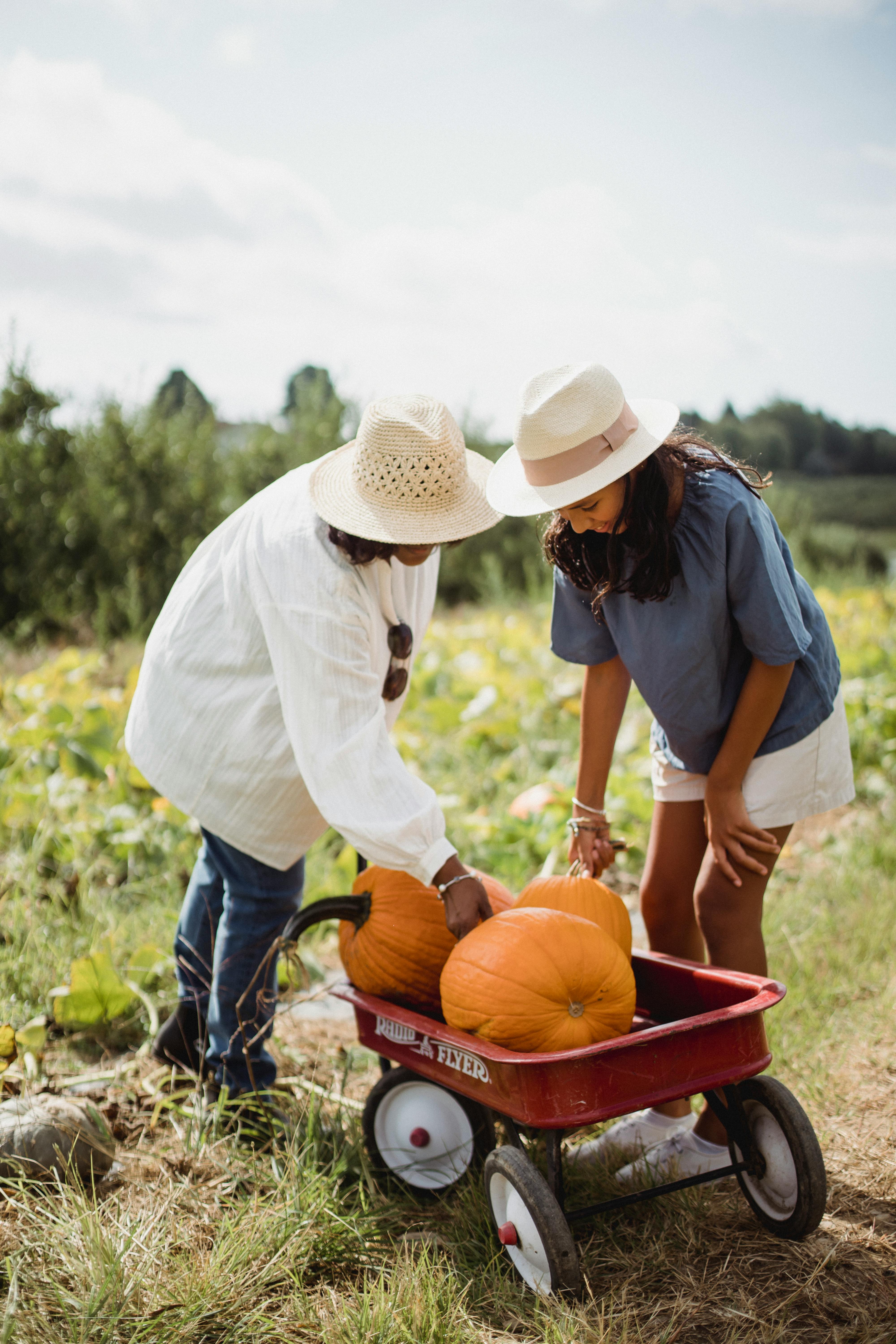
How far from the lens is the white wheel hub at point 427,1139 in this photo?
2230 millimetres

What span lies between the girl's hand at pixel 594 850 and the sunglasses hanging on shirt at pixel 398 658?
57 centimetres

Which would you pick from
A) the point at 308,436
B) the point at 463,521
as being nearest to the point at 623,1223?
the point at 463,521

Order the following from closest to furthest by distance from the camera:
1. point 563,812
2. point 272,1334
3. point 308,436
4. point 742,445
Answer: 1. point 272,1334
2. point 563,812
3. point 308,436
4. point 742,445

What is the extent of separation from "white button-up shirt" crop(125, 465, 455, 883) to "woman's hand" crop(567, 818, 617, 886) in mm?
558

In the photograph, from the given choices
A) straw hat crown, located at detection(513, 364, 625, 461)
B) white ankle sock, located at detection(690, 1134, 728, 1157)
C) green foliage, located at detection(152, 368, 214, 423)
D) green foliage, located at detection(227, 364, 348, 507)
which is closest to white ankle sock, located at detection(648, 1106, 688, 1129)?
white ankle sock, located at detection(690, 1134, 728, 1157)

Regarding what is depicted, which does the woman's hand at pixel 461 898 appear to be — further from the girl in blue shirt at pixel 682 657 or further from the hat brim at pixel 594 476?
the hat brim at pixel 594 476

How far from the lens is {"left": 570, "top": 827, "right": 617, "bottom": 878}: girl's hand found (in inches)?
99.7

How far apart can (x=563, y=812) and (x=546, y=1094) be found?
2.13 meters

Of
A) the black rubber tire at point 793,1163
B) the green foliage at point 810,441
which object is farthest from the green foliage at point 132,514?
the green foliage at point 810,441

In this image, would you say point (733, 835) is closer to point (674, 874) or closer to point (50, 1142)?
point (674, 874)

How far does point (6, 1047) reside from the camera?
2.26 m

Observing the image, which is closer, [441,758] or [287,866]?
[287,866]

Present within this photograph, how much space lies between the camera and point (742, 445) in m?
17.3

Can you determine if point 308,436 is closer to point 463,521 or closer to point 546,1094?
point 463,521
